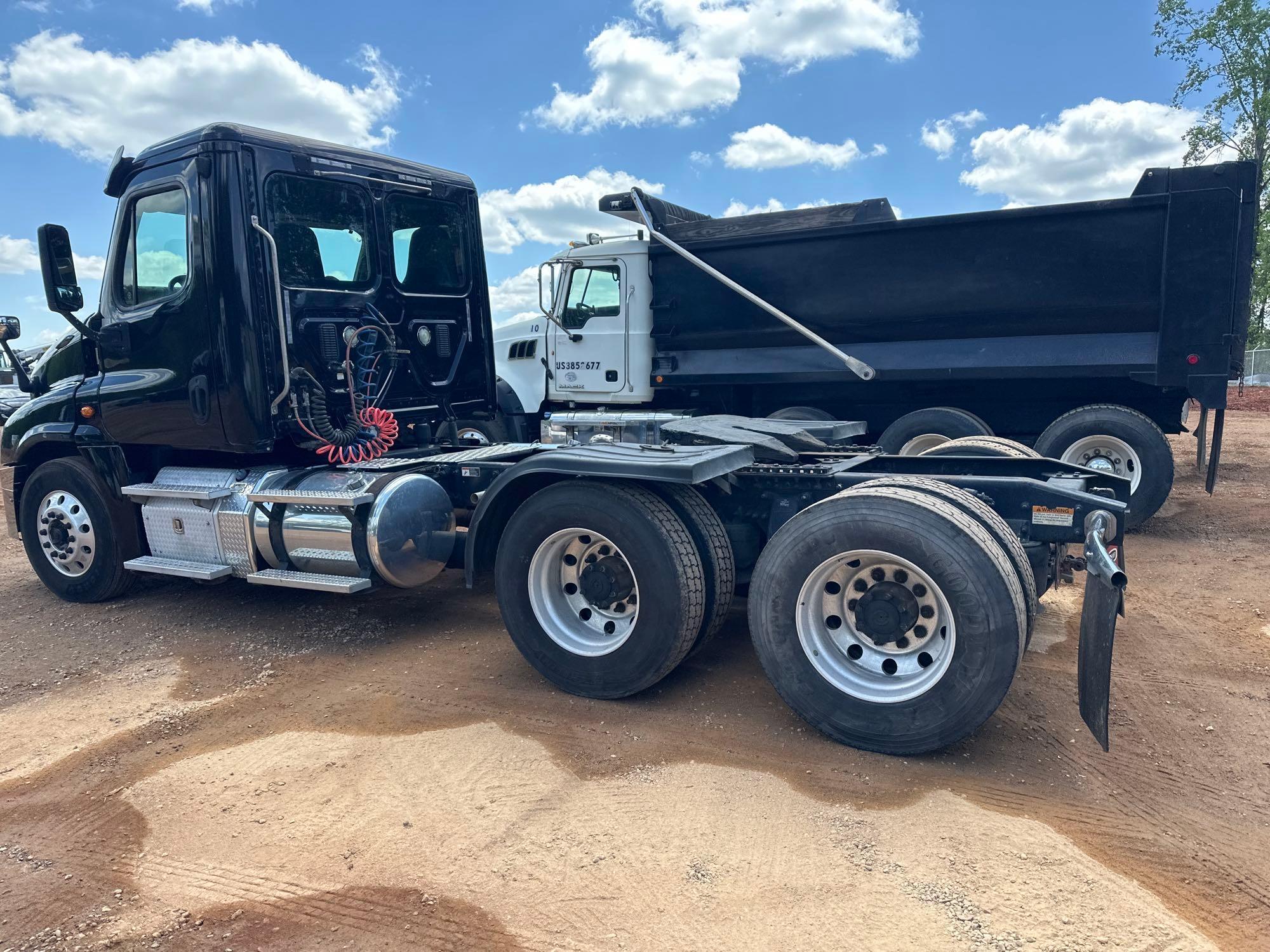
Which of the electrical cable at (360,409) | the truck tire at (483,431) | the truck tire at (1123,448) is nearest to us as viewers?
the electrical cable at (360,409)

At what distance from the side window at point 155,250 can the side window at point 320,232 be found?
562 millimetres

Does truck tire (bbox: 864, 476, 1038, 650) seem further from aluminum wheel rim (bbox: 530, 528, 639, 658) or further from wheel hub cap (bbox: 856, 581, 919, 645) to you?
aluminum wheel rim (bbox: 530, 528, 639, 658)

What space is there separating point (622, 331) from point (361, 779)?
686 centimetres

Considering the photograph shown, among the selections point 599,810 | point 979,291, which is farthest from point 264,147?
point 979,291

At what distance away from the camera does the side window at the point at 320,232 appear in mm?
5273

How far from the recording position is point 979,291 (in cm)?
786

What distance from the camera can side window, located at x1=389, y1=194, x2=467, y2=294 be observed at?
19.7 ft

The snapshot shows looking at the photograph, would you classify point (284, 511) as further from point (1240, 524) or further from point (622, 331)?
point (1240, 524)

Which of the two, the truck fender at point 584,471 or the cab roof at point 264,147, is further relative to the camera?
the cab roof at point 264,147

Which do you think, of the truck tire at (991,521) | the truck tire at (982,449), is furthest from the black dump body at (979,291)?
the truck tire at (991,521)

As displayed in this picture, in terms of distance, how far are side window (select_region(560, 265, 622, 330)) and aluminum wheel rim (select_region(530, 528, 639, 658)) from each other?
19.1 feet

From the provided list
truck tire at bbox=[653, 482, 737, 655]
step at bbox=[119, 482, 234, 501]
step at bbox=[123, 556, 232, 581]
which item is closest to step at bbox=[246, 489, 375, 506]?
step at bbox=[119, 482, 234, 501]

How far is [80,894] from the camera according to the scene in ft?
9.12

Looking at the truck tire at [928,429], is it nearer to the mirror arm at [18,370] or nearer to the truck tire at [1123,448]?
the truck tire at [1123,448]
